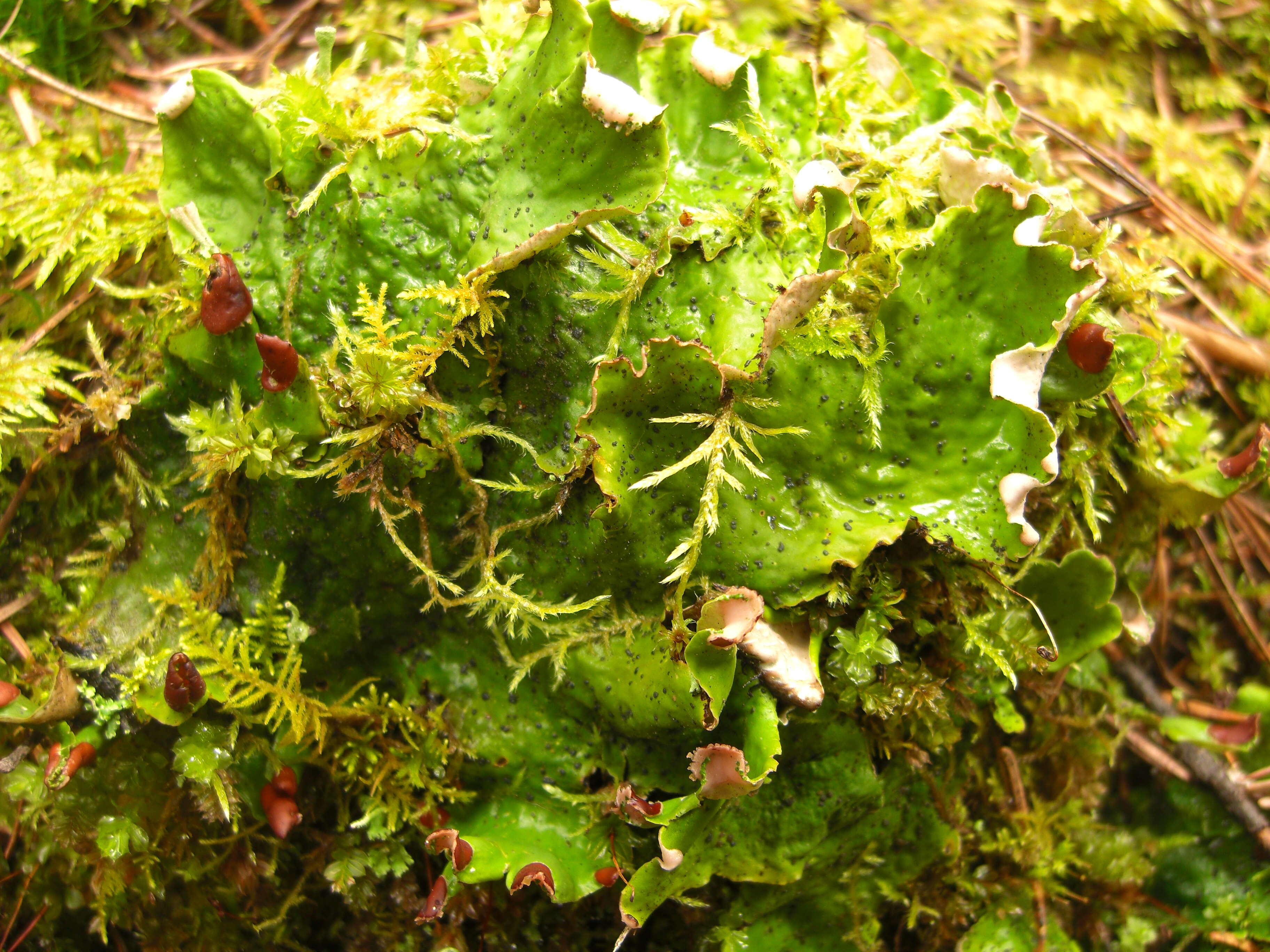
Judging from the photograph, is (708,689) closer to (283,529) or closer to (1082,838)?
(283,529)

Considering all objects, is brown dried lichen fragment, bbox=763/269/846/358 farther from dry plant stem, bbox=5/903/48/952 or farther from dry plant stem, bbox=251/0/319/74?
dry plant stem, bbox=5/903/48/952

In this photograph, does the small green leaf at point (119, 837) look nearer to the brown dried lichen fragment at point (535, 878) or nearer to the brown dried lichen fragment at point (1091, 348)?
the brown dried lichen fragment at point (535, 878)

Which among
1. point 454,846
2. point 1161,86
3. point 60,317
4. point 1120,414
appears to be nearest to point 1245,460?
point 1120,414

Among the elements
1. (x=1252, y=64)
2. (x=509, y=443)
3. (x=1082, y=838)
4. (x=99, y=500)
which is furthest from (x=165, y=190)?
(x=1252, y=64)

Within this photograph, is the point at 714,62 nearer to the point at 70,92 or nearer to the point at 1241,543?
the point at 70,92

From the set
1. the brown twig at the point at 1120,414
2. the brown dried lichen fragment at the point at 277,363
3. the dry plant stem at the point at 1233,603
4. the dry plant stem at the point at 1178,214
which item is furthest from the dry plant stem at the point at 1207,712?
the brown dried lichen fragment at the point at 277,363

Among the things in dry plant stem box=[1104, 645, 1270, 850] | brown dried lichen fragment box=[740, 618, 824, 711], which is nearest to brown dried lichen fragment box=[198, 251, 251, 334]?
brown dried lichen fragment box=[740, 618, 824, 711]

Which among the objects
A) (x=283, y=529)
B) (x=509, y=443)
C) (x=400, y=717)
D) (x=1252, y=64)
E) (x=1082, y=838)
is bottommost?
(x=1082, y=838)
